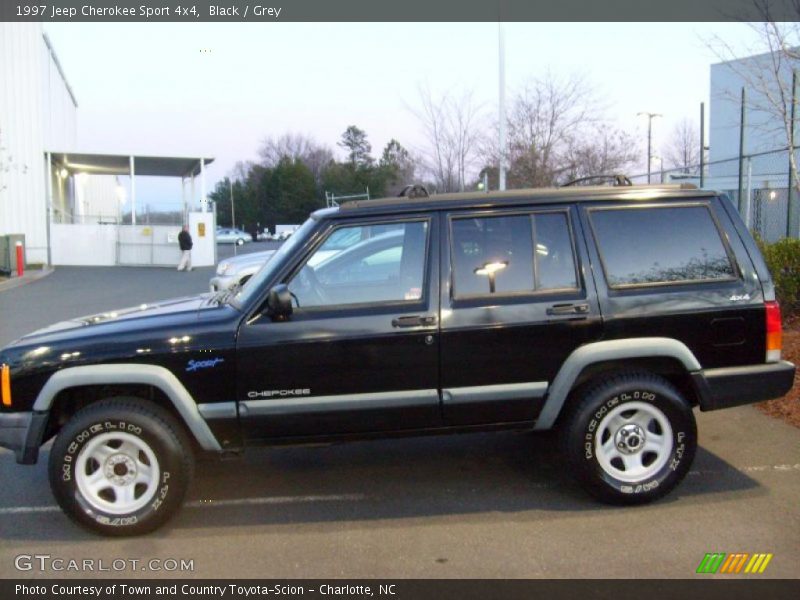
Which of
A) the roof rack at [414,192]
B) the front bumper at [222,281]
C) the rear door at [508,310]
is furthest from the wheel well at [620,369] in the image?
the front bumper at [222,281]

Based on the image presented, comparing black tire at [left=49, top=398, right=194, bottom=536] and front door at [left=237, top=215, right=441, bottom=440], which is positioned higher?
front door at [left=237, top=215, right=441, bottom=440]

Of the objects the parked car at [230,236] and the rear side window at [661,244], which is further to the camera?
the parked car at [230,236]

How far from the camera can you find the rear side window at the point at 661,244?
4.82 metres

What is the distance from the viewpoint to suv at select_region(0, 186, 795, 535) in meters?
4.47

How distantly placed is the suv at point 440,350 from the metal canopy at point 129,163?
2730cm

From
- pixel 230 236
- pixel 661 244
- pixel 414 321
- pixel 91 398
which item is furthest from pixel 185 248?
pixel 230 236

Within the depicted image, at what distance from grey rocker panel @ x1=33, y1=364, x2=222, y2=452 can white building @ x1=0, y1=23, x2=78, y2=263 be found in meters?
26.9

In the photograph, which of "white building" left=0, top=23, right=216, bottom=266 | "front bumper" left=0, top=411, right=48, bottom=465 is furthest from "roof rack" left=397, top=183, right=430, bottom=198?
"white building" left=0, top=23, right=216, bottom=266

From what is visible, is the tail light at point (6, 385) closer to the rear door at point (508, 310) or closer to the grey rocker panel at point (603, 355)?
the rear door at point (508, 310)

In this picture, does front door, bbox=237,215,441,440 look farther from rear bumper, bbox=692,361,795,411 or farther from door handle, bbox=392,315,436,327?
rear bumper, bbox=692,361,795,411
